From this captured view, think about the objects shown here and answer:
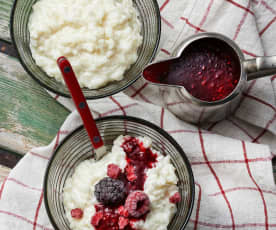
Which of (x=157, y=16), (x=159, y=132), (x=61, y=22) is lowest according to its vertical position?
(x=159, y=132)

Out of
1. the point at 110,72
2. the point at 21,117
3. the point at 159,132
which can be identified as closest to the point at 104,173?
the point at 159,132

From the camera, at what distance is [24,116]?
93.5 inches

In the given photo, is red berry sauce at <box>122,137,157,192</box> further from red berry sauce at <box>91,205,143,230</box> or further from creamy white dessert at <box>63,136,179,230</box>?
red berry sauce at <box>91,205,143,230</box>

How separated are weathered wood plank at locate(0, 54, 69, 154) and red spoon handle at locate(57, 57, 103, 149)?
0.45 meters

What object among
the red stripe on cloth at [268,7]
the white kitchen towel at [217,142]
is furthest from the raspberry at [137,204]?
the red stripe on cloth at [268,7]

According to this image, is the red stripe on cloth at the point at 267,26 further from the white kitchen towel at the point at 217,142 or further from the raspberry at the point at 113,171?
the raspberry at the point at 113,171

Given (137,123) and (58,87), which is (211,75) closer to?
(137,123)

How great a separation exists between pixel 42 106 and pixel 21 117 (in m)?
0.14

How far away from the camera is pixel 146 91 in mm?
2422

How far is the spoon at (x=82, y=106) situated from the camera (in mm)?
1695

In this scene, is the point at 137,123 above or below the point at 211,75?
below

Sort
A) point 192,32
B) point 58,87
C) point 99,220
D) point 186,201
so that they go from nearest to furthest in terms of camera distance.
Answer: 1. point 99,220
2. point 186,201
3. point 58,87
4. point 192,32

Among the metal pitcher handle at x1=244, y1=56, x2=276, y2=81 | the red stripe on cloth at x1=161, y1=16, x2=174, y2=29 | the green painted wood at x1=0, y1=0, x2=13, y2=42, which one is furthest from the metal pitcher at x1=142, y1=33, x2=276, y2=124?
the green painted wood at x1=0, y1=0, x2=13, y2=42

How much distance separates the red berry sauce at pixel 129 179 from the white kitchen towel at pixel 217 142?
0.29 m
